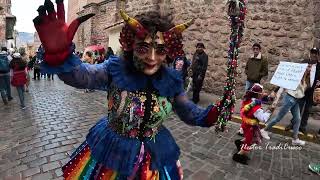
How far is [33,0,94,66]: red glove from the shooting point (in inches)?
57.9

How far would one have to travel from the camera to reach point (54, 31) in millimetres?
1507

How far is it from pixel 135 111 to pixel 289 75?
175 inches

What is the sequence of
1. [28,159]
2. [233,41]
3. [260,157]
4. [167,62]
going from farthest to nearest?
[260,157], [28,159], [167,62], [233,41]

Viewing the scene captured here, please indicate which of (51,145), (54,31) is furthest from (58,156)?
(54,31)

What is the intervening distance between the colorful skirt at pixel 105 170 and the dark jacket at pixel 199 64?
7.11m

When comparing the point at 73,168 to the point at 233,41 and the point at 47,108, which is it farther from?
the point at 47,108

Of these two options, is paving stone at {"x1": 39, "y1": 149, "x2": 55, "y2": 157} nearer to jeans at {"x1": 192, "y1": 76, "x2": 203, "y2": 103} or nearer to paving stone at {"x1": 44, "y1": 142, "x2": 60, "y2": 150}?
paving stone at {"x1": 44, "y1": 142, "x2": 60, "y2": 150}

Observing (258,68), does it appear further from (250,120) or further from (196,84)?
(250,120)

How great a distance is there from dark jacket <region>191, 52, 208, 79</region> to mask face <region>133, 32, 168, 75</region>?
7259 millimetres

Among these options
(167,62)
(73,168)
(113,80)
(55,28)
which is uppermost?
(55,28)

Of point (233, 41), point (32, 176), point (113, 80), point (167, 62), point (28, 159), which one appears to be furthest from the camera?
point (28, 159)

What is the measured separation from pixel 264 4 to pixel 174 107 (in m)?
8.54

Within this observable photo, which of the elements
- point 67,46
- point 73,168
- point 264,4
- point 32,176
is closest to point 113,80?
point 67,46

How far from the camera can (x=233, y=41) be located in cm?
192
